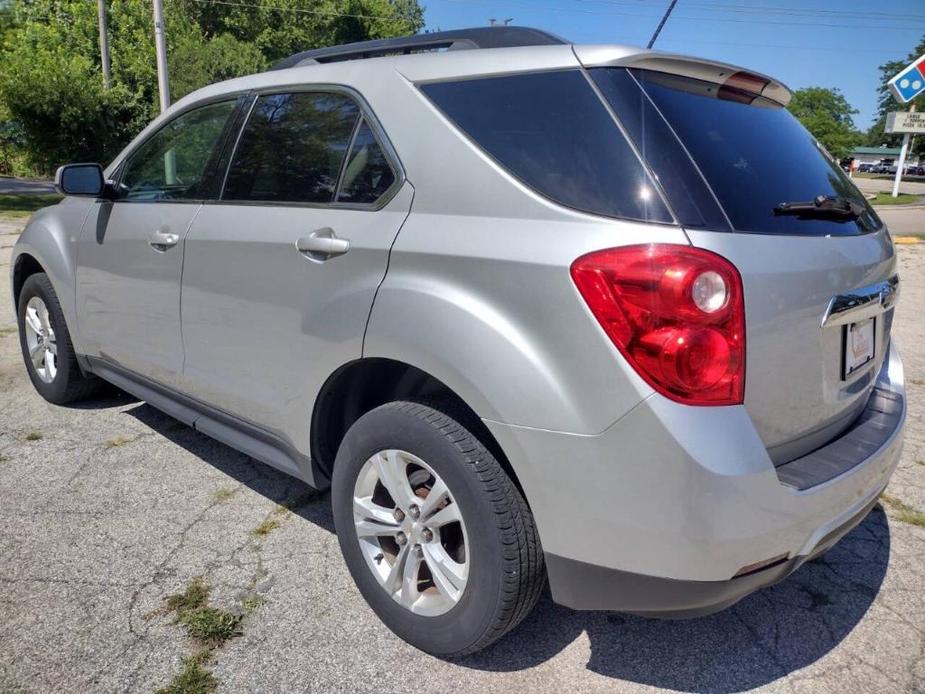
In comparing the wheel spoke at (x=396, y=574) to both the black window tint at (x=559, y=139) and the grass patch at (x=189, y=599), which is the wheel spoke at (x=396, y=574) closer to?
the grass patch at (x=189, y=599)

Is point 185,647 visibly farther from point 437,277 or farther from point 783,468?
point 783,468

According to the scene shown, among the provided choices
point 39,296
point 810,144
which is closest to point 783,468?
point 810,144

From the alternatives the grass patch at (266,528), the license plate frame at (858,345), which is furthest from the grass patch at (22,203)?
the license plate frame at (858,345)

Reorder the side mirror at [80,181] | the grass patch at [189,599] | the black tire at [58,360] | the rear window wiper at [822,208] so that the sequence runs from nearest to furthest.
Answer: the rear window wiper at [822,208]
the grass patch at [189,599]
the side mirror at [80,181]
the black tire at [58,360]

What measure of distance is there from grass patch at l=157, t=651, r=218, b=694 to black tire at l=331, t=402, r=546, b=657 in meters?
0.58

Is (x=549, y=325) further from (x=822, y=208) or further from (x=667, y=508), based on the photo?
(x=822, y=208)

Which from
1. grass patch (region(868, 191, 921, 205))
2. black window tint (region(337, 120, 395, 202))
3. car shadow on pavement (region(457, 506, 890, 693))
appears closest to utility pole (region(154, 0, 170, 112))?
black window tint (region(337, 120, 395, 202))

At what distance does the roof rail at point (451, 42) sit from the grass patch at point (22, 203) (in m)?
15.2

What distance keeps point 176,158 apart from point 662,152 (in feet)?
7.98

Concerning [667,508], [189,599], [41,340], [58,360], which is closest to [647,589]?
[667,508]

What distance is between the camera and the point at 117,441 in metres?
3.93

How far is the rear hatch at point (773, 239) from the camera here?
6.00ft

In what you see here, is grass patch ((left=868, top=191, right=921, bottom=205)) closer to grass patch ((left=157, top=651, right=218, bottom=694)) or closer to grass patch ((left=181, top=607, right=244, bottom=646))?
grass patch ((left=181, top=607, right=244, bottom=646))

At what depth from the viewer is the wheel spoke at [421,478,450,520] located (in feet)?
7.01
